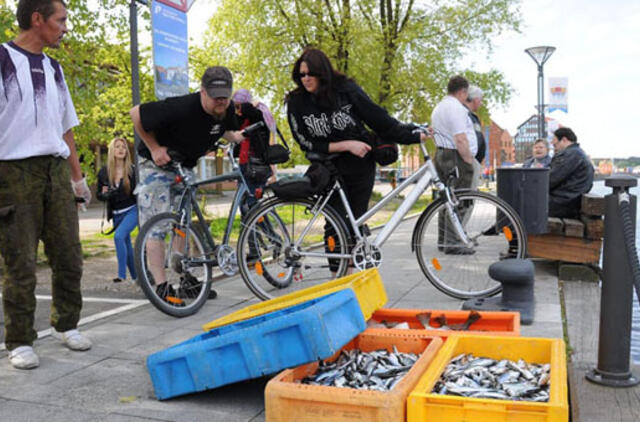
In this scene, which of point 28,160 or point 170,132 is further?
point 170,132

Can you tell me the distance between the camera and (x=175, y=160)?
4.69 m

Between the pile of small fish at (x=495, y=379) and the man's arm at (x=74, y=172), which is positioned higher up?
the man's arm at (x=74, y=172)

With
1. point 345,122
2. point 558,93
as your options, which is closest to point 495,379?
point 345,122

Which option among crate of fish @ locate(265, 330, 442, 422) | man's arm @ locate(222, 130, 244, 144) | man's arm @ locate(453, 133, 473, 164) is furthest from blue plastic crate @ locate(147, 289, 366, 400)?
man's arm @ locate(453, 133, 473, 164)

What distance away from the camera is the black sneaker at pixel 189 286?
4.76 metres

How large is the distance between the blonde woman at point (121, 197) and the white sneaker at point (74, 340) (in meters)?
2.50

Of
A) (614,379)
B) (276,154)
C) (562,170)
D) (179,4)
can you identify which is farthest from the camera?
(562,170)

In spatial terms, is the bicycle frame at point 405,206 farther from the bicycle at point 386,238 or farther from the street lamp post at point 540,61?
the street lamp post at point 540,61

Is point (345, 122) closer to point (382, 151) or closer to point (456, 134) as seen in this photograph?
point (382, 151)

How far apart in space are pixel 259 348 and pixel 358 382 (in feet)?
1.50

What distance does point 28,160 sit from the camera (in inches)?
138

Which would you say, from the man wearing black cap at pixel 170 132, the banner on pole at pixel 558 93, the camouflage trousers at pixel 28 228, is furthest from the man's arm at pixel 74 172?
the banner on pole at pixel 558 93

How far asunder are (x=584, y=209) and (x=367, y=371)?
159 inches

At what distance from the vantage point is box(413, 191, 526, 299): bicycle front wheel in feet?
15.3
